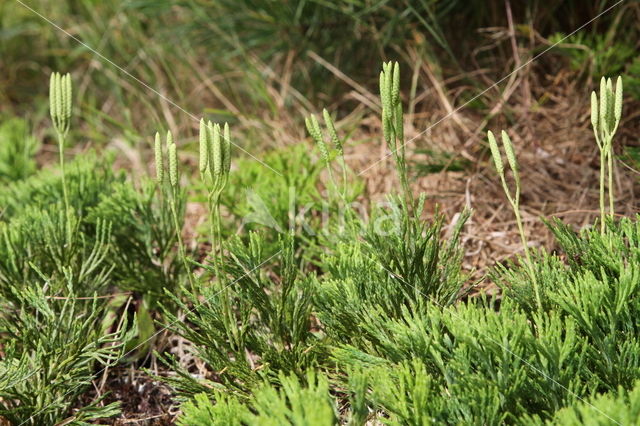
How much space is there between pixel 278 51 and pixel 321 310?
67.3 inches

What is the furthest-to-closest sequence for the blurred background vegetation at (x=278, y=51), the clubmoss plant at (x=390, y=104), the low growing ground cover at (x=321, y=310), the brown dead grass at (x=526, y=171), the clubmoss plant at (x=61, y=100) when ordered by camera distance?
the blurred background vegetation at (x=278, y=51) < the brown dead grass at (x=526, y=171) < the clubmoss plant at (x=61, y=100) < the clubmoss plant at (x=390, y=104) < the low growing ground cover at (x=321, y=310)

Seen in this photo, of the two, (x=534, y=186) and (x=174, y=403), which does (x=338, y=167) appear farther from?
(x=174, y=403)

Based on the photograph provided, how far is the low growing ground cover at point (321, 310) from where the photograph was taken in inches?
37.9

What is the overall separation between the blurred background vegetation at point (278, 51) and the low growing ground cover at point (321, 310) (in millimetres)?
671

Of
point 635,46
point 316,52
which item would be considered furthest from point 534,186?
point 316,52

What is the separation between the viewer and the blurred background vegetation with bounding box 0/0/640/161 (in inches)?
89.0

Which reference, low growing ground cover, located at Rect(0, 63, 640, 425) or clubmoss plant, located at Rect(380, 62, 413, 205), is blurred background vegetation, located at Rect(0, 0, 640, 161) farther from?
clubmoss plant, located at Rect(380, 62, 413, 205)

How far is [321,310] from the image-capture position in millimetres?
1235

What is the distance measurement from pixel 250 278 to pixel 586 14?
1.69 m

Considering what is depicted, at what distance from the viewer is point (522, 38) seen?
2.34 m

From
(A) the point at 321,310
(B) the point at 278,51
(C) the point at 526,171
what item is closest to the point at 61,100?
(A) the point at 321,310

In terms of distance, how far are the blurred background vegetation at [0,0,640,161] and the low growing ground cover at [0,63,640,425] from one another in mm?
671

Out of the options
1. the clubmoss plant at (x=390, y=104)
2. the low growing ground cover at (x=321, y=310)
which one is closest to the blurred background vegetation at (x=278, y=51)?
the low growing ground cover at (x=321, y=310)

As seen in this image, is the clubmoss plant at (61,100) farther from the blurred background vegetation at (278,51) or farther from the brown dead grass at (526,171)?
the brown dead grass at (526,171)
